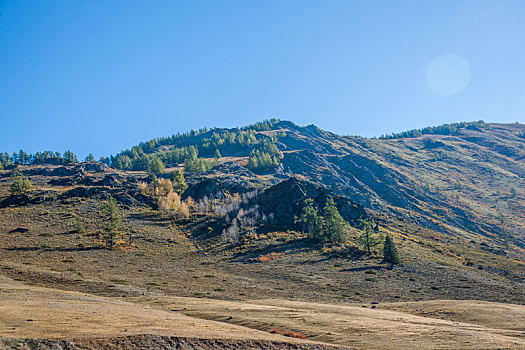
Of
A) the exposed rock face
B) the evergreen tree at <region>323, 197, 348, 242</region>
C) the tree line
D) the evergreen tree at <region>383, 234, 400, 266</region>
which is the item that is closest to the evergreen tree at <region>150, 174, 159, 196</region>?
the exposed rock face

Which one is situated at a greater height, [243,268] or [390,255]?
[243,268]

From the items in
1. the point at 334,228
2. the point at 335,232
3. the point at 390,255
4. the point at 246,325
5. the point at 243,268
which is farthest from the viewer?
the point at 334,228

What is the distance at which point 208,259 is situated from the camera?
106 m

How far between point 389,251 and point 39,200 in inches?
6627

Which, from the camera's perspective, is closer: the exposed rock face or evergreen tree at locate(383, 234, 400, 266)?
evergreen tree at locate(383, 234, 400, 266)

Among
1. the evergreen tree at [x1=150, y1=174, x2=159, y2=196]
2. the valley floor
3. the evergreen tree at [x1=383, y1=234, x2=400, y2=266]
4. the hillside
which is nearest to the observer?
the valley floor

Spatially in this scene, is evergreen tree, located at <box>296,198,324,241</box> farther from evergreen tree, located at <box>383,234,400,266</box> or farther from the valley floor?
the valley floor

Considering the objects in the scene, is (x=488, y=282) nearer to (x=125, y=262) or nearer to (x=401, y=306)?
(x=401, y=306)

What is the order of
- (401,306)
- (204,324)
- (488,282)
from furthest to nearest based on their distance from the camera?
(488,282)
(401,306)
(204,324)

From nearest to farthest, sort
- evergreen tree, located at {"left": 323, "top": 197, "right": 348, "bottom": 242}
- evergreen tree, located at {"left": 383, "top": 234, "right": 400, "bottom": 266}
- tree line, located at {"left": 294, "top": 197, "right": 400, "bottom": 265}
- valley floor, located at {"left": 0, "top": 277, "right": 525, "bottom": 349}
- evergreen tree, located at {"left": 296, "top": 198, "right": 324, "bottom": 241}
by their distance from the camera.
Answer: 1. valley floor, located at {"left": 0, "top": 277, "right": 525, "bottom": 349}
2. evergreen tree, located at {"left": 383, "top": 234, "right": 400, "bottom": 266}
3. tree line, located at {"left": 294, "top": 197, "right": 400, "bottom": 265}
4. evergreen tree, located at {"left": 323, "top": 197, "right": 348, "bottom": 242}
5. evergreen tree, located at {"left": 296, "top": 198, "right": 324, "bottom": 241}

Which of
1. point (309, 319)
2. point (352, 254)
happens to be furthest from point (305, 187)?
point (309, 319)

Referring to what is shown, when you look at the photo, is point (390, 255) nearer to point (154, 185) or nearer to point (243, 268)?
point (243, 268)

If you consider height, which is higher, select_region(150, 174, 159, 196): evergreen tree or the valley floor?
select_region(150, 174, 159, 196): evergreen tree

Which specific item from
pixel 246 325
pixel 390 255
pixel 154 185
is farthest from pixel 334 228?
pixel 154 185
